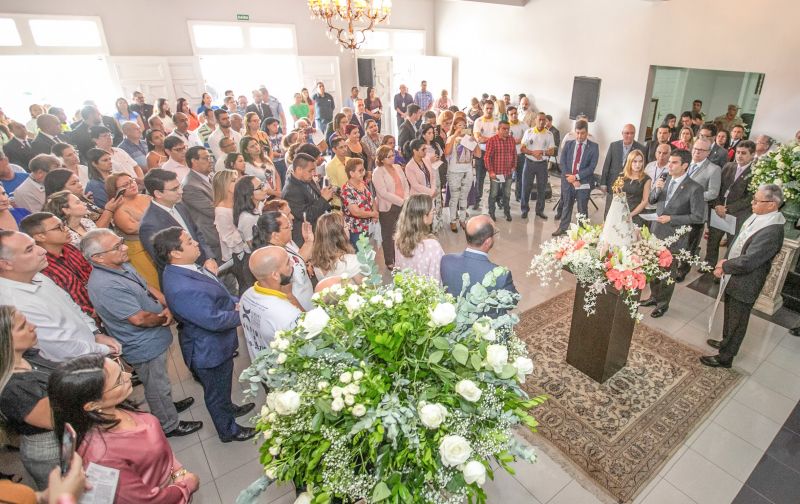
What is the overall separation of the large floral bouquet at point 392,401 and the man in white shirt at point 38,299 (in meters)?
1.73

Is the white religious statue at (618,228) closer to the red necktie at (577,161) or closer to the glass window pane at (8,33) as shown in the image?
the red necktie at (577,161)

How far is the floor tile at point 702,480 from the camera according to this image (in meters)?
2.72

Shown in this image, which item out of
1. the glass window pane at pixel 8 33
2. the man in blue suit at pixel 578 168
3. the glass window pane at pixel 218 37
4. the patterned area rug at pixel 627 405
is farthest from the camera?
the glass window pane at pixel 218 37

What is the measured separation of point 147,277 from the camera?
373 centimetres

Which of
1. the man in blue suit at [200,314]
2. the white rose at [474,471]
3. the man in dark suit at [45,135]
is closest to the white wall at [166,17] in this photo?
the man in dark suit at [45,135]

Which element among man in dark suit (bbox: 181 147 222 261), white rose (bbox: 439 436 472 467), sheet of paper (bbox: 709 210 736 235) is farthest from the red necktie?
white rose (bbox: 439 436 472 467)

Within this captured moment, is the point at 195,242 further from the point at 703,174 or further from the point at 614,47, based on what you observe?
the point at 614,47

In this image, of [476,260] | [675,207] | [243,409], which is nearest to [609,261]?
[476,260]

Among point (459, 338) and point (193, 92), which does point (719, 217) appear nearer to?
point (459, 338)

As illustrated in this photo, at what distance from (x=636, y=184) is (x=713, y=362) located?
2146 millimetres

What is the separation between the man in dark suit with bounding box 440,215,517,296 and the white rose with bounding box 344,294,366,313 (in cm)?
124

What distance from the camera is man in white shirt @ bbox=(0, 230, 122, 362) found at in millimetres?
2355

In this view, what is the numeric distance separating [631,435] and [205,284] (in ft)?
10.4

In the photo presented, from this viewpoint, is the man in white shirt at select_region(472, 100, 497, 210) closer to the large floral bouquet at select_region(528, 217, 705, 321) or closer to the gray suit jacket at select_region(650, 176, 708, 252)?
the gray suit jacket at select_region(650, 176, 708, 252)
